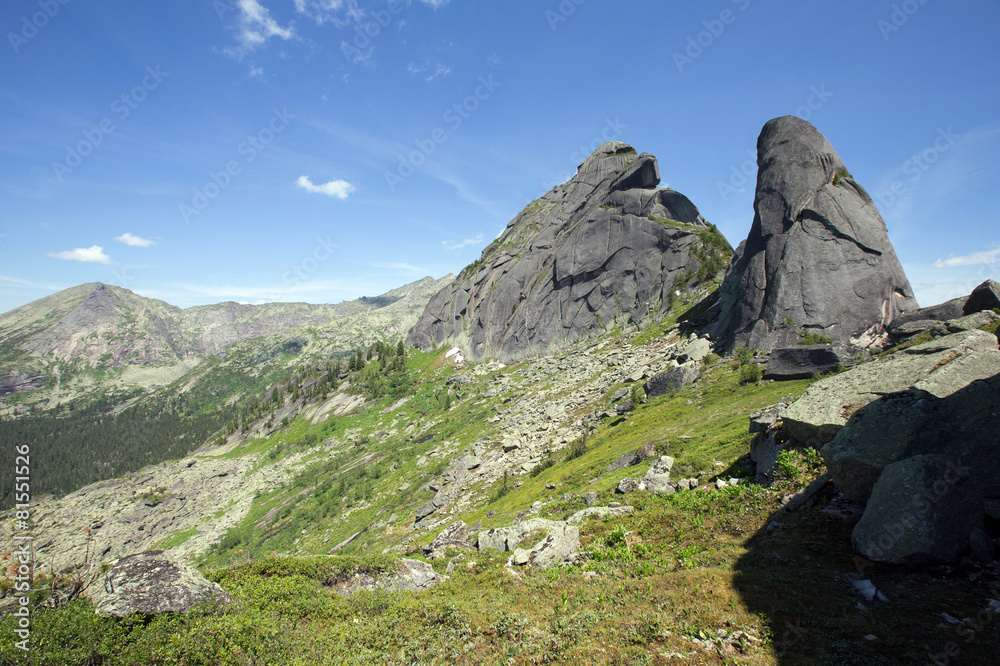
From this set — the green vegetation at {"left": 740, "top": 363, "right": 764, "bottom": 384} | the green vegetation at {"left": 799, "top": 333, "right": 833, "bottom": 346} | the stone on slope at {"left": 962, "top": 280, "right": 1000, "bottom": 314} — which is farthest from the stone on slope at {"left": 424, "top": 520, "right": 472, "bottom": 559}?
the green vegetation at {"left": 799, "top": 333, "right": 833, "bottom": 346}

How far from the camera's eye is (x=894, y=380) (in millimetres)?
13766

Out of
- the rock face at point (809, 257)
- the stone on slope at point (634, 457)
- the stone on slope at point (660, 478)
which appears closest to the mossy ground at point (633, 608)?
the stone on slope at point (660, 478)

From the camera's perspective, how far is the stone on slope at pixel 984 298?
76.0 feet

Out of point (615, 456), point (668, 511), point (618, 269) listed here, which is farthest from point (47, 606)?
point (618, 269)

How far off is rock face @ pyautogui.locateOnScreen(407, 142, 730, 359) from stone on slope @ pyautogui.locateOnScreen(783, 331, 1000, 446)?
214 feet

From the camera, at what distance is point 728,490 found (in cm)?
1614

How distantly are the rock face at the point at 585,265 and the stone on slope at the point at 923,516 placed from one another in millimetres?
71393

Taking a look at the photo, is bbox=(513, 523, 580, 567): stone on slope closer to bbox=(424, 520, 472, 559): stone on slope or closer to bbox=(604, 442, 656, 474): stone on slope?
bbox=(424, 520, 472, 559): stone on slope

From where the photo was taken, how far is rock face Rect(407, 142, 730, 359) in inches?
3258

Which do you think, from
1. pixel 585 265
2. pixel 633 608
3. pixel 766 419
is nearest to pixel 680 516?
pixel 766 419

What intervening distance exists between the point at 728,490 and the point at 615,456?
40.3ft

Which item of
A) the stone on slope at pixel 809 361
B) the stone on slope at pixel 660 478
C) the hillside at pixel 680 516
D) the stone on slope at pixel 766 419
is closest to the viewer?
the hillside at pixel 680 516

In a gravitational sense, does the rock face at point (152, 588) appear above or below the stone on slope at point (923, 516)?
below

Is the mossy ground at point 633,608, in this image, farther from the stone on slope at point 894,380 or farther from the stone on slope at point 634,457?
the stone on slope at point 634,457
